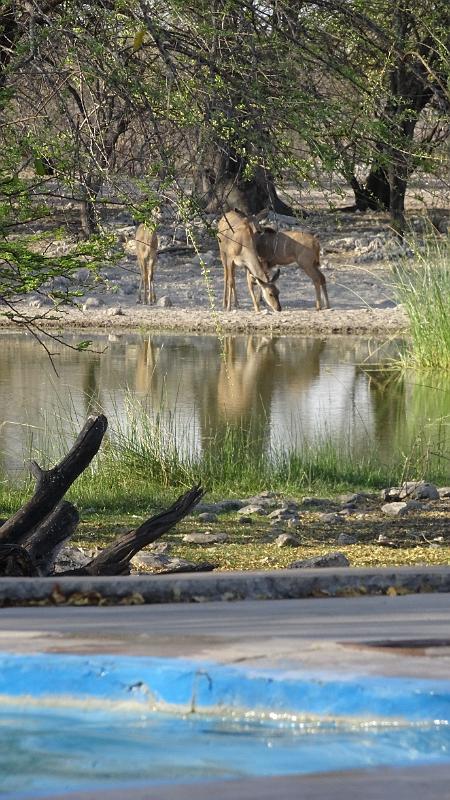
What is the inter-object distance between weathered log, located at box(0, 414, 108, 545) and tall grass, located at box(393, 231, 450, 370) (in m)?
11.0

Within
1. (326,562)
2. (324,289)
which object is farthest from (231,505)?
(324,289)

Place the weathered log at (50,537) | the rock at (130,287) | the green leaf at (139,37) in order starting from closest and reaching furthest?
the weathered log at (50,537) < the green leaf at (139,37) < the rock at (130,287)

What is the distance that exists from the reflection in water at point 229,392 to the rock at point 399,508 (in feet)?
8.60

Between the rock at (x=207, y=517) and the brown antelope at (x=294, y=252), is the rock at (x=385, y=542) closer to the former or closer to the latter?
the rock at (x=207, y=517)

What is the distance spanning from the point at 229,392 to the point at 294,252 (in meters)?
9.37

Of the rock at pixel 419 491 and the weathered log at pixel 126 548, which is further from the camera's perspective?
the rock at pixel 419 491

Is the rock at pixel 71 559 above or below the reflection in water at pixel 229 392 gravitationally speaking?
above

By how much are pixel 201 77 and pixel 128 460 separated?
446 cm

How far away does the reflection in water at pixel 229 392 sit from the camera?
12805 millimetres

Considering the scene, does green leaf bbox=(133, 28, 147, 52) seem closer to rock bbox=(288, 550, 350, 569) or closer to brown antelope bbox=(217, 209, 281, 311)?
rock bbox=(288, 550, 350, 569)

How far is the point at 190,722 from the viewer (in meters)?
3.25

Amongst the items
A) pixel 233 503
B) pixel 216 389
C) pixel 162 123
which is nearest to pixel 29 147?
pixel 162 123

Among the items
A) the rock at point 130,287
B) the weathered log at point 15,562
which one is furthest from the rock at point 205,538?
the rock at point 130,287

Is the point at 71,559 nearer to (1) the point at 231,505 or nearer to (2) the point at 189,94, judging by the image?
(1) the point at 231,505
